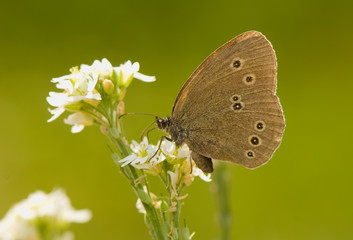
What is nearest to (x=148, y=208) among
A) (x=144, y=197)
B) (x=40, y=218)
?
(x=144, y=197)

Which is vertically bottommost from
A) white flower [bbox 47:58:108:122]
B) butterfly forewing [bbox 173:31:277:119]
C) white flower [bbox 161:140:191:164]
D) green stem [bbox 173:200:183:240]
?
green stem [bbox 173:200:183:240]

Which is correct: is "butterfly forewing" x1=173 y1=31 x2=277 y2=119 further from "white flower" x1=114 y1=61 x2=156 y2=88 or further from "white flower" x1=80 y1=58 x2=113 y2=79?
"white flower" x1=80 y1=58 x2=113 y2=79

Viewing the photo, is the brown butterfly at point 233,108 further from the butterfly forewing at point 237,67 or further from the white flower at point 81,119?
the white flower at point 81,119

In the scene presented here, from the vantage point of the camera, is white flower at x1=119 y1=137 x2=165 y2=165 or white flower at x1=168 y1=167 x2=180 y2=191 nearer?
white flower at x1=119 y1=137 x2=165 y2=165

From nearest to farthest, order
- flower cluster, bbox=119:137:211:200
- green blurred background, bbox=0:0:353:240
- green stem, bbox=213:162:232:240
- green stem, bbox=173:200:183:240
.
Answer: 1. green stem, bbox=173:200:183:240
2. flower cluster, bbox=119:137:211:200
3. green stem, bbox=213:162:232:240
4. green blurred background, bbox=0:0:353:240

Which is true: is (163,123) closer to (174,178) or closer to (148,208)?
(174,178)

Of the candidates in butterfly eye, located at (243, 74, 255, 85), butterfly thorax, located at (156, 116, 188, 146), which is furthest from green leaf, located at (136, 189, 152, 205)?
butterfly eye, located at (243, 74, 255, 85)

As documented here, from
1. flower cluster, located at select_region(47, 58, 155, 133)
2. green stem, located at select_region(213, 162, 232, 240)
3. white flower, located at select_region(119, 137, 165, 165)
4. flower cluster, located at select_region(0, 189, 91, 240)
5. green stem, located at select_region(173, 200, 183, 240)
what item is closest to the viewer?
green stem, located at select_region(173, 200, 183, 240)

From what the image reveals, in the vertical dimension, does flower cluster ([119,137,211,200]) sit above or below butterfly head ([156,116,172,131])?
below
